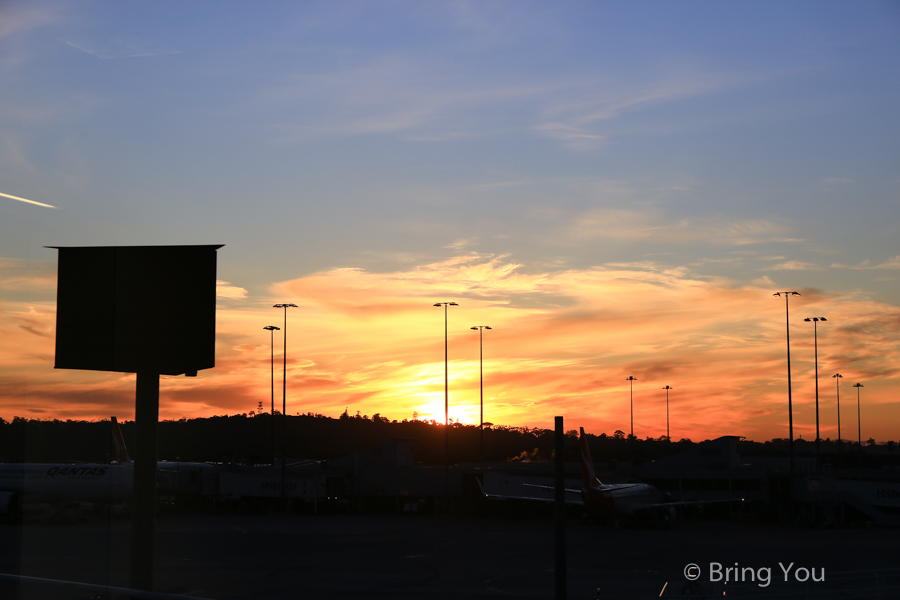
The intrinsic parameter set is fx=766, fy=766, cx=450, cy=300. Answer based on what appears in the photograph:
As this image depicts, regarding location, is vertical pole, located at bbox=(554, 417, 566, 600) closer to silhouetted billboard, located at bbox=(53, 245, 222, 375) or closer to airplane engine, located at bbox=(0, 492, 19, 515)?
silhouetted billboard, located at bbox=(53, 245, 222, 375)

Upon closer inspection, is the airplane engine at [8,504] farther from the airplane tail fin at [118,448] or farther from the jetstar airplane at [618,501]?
the jetstar airplane at [618,501]

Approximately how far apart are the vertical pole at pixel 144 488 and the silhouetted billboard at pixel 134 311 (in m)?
0.84

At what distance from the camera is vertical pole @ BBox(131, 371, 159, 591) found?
19250mm

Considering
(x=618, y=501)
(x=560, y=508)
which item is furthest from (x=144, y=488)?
(x=618, y=501)

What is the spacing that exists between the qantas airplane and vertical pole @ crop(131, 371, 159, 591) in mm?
53625

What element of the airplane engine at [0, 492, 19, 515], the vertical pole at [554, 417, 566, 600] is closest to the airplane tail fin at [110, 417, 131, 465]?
the airplane engine at [0, 492, 19, 515]

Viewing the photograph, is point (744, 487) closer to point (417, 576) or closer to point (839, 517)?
point (839, 517)

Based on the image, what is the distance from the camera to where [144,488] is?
19.3 metres

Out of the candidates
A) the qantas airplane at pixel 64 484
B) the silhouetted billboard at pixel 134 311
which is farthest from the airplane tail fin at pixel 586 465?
the silhouetted billboard at pixel 134 311

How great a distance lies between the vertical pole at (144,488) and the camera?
1925 cm

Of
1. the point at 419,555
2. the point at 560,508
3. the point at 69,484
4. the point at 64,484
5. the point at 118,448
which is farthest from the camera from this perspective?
the point at 118,448

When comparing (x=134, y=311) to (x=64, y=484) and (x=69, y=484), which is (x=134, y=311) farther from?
(x=64, y=484)

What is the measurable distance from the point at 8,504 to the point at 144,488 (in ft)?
191

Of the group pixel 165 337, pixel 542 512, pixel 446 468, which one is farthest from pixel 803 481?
pixel 165 337
